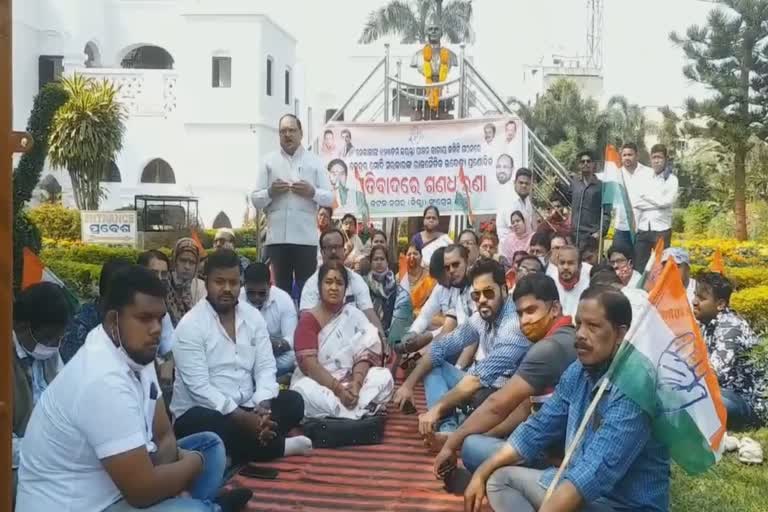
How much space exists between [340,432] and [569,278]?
2.13 metres

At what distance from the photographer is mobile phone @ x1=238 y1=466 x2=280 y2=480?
4.45 m

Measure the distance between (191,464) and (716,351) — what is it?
140 inches

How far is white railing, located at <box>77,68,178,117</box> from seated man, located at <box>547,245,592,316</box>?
21034 mm

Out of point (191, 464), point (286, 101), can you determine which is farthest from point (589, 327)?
point (286, 101)

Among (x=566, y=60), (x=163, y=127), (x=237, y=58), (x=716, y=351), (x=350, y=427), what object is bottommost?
(x=350, y=427)

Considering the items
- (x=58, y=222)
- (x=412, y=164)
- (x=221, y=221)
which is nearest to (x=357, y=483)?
(x=412, y=164)

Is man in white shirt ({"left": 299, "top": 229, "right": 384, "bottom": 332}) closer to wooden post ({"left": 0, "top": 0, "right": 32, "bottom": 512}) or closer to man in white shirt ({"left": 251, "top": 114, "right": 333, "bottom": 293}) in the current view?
man in white shirt ({"left": 251, "top": 114, "right": 333, "bottom": 293})

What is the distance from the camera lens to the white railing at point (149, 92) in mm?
25266

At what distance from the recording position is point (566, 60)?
5872 cm

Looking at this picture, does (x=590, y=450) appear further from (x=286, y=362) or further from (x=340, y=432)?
(x=286, y=362)

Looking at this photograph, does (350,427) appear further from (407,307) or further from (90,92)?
(90,92)

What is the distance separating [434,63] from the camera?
1146cm

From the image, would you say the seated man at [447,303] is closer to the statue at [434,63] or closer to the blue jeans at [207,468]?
the blue jeans at [207,468]

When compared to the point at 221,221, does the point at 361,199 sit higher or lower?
higher
